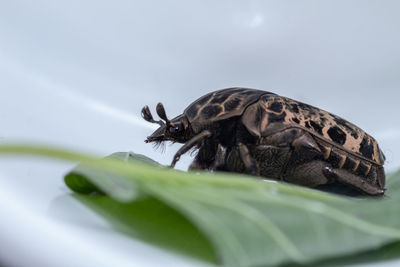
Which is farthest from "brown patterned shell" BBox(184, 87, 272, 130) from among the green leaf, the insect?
the green leaf

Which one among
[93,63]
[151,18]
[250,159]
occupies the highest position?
[151,18]

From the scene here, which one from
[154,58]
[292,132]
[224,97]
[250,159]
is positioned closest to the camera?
[250,159]

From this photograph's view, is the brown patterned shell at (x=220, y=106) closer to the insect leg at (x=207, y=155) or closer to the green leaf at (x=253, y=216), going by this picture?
the insect leg at (x=207, y=155)

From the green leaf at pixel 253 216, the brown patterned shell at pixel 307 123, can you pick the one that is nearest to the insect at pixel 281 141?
the brown patterned shell at pixel 307 123

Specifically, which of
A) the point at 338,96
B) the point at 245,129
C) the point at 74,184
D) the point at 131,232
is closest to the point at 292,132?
the point at 245,129

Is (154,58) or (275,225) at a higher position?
(154,58)

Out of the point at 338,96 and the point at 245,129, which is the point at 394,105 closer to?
the point at 338,96

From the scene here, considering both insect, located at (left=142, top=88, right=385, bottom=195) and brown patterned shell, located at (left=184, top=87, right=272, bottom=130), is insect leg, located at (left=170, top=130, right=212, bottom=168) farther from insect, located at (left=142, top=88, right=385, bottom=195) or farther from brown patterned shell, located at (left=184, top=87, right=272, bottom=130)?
brown patterned shell, located at (left=184, top=87, right=272, bottom=130)
